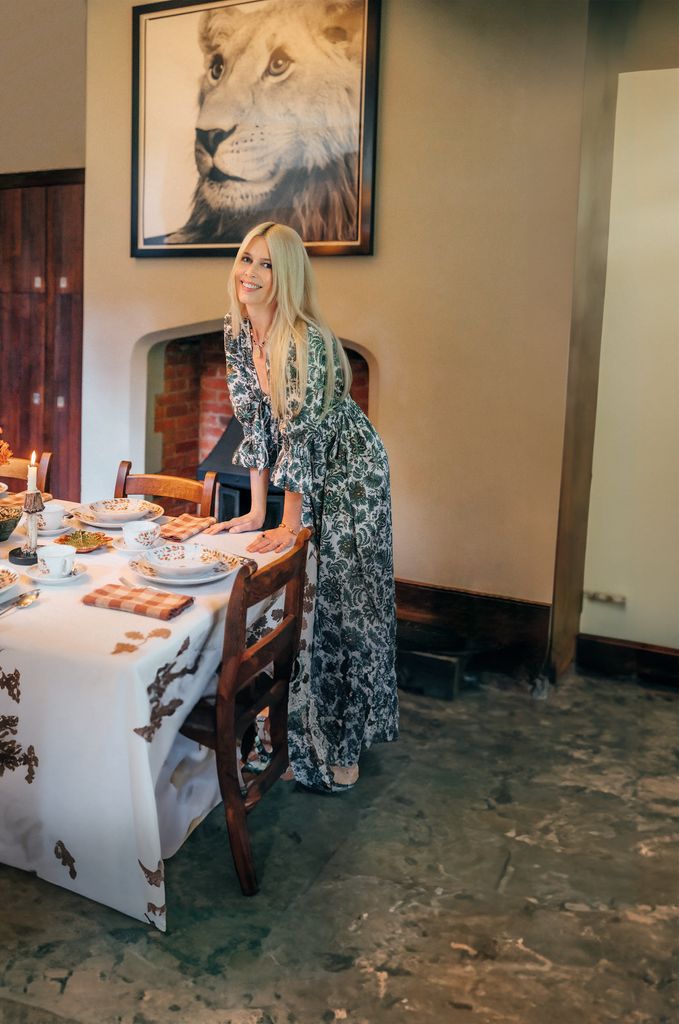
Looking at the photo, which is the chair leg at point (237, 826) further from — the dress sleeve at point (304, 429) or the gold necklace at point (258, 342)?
the gold necklace at point (258, 342)

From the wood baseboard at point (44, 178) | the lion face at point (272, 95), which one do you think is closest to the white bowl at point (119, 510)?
the lion face at point (272, 95)

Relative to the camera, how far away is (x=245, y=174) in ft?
13.2

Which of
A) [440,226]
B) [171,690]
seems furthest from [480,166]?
[171,690]

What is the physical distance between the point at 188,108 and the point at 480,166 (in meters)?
1.37

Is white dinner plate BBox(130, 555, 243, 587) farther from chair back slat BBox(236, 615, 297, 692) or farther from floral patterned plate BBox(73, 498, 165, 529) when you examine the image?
floral patterned plate BBox(73, 498, 165, 529)

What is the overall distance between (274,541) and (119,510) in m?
0.58

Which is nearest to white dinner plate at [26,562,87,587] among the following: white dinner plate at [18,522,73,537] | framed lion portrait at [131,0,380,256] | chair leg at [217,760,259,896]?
white dinner plate at [18,522,73,537]

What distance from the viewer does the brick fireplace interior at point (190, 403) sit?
4.71 metres

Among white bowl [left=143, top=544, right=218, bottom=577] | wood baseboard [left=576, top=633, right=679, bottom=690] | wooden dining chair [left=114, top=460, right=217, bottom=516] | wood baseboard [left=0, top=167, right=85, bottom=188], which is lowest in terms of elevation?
wood baseboard [left=576, top=633, right=679, bottom=690]

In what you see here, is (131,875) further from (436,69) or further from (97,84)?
(97,84)

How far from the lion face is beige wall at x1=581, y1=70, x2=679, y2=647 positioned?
3.60 ft

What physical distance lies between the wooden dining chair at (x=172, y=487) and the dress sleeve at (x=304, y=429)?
0.45 m

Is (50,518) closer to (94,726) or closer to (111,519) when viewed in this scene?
(111,519)

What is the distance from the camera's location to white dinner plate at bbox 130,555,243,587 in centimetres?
244
